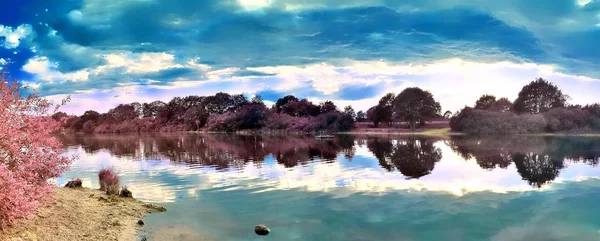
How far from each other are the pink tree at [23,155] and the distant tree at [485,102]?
343 ft

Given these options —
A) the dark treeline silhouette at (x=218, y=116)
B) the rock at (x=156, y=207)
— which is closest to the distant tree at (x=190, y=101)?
the dark treeline silhouette at (x=218, y=116)

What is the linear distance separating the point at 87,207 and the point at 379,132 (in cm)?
9072

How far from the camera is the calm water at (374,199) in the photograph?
1500 cm

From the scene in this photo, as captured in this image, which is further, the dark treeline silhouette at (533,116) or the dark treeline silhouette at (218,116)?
the dark treeline silhouette at (218,116)

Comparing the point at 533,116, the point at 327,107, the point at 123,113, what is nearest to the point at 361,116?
the point at 327,107

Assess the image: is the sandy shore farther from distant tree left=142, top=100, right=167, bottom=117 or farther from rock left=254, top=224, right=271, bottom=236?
distant tree left=142, top=100, right=167, bottom=117

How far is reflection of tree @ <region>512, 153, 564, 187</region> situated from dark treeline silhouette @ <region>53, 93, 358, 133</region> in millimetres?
70540

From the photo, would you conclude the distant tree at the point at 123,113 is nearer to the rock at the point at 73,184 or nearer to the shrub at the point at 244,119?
the shrub at the point at 244,119

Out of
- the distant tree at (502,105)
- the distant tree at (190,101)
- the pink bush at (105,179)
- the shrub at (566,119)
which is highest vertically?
the distant tree at (190,101)

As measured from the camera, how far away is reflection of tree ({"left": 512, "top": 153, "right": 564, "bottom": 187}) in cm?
2587

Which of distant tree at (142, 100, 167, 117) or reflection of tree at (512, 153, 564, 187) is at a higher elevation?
distant tree at (142, 100, 167, 117)

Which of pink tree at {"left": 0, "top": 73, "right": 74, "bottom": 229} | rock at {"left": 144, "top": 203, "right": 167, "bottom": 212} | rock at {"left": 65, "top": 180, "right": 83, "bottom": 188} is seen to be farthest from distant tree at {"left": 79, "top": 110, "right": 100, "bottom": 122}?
pink tree at {"left": 0, "top": 73, "right": 74, "bottom": 229}

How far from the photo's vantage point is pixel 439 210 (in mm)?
17922

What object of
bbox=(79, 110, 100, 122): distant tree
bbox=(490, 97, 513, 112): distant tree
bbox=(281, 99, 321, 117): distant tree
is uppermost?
bbox=(79, 110, 100, 122): distant tree
